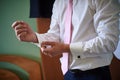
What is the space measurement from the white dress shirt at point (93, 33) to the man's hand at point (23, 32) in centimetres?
21

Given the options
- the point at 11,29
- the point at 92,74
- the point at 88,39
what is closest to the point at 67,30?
the point at 88,39

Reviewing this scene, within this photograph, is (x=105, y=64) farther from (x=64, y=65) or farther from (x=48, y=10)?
(x=48, y=10)

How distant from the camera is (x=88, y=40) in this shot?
83 cm

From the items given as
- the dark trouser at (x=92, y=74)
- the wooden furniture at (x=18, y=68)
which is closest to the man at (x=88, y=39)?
the dark trouser at (x=92, y=74)

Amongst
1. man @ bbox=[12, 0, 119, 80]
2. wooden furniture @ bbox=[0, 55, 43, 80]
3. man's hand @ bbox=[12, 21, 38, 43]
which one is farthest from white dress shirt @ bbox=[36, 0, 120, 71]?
wooden furniture @ bbox=[0, 55, 43, 80]

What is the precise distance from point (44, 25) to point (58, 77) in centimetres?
42

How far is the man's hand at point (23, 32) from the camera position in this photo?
34.1 inches

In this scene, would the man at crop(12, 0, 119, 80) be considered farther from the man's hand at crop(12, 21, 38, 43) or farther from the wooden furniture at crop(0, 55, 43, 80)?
the wooden furniture at crop(0, 55, 43, 80)

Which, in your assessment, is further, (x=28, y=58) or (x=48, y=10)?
(x=28, y=58)

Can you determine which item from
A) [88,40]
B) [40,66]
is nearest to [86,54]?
[88,40]

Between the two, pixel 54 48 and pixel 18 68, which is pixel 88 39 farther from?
pixel 18 68

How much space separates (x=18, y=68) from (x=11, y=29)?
1.14 ft

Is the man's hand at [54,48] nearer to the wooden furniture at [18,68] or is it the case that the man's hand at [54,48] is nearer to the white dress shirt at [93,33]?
the white dress shirt at [93,33]

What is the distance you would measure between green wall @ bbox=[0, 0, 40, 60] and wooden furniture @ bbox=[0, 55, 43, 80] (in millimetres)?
73
